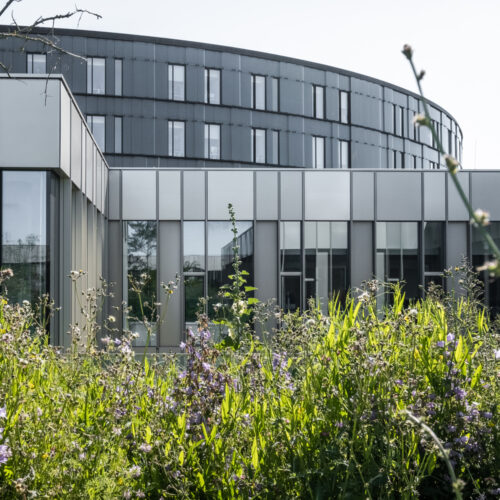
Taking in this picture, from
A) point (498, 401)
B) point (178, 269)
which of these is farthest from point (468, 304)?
point (178, 269)

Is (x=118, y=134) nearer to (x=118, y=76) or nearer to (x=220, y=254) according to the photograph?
(x=118, y=76)

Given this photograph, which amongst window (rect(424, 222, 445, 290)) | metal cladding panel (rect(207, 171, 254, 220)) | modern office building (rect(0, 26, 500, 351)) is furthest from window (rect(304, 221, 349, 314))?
window (rect(424, 222, 445, 290))

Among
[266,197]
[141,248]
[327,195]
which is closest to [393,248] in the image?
[327,195]

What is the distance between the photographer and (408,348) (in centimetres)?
411

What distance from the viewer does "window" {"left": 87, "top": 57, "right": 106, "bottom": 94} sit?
111 feet

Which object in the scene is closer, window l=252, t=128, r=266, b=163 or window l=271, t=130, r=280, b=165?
window l=252, t=128, r=266, b=163

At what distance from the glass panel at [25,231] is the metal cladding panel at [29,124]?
0.31 meters

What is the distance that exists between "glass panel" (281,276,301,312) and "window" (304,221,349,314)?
307 mm

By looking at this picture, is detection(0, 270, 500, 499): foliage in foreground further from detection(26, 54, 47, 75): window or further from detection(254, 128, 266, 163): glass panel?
→ detection(254, 128, 266, 163): glass panel

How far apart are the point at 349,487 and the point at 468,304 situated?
2592 mm

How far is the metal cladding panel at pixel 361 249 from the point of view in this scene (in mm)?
19828

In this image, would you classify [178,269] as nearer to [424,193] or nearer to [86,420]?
[424,193]

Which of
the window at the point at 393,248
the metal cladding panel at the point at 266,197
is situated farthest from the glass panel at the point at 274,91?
the window at the point at 393,248

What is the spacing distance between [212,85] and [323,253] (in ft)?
59.7
